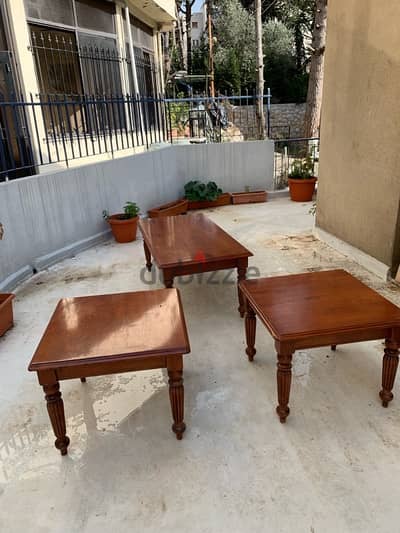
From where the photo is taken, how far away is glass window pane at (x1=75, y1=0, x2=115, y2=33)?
5648 millimetres

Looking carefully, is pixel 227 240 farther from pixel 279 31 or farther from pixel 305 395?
pixel 279 31

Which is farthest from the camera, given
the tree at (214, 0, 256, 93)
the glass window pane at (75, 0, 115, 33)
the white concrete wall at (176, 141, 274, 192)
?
the tree at (214, 0, 256, 93)

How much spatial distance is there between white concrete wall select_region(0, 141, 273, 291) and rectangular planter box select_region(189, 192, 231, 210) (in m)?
0.28

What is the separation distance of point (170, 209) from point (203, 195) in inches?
27.8

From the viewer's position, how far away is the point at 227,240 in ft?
10.1

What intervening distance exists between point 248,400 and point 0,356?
1.61 meters

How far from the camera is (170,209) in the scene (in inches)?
222

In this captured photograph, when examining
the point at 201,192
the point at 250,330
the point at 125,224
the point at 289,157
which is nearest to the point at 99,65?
the point at 201,192

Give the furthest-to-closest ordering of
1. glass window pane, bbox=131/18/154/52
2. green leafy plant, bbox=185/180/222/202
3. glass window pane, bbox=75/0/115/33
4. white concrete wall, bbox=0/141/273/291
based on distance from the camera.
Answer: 1. glass window pane, bbox=131/18/154/52
2. green leafy plant, bbox=185/180/222/202
3. glass window pane, bbox=75/0/115/33
4. white concrete wall, bbox=0/141/273/291

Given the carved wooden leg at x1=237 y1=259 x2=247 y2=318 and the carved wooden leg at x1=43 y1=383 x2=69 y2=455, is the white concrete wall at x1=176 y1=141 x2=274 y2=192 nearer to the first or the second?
the carved wooden leg at x1=237 y1=259 x2=247 y2=318

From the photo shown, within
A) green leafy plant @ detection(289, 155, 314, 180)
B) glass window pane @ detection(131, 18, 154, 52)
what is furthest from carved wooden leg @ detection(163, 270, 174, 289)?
glass window pane @ detection(131, 18, 154, 52)

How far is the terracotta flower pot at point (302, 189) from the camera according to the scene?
6.19m

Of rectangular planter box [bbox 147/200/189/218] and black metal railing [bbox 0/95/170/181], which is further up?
black metal railing [bbox 0/95/170/181]

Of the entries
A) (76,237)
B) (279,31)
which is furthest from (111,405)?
(279,31)
